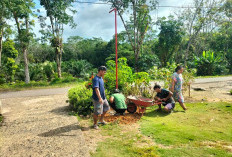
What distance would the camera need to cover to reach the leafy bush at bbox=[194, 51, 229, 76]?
1848 centimetres

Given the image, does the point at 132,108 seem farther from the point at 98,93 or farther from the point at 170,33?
the point at 170,33

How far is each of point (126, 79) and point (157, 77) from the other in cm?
157

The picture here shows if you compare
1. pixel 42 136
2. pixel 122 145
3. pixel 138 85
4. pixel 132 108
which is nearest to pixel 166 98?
pixel 132 108

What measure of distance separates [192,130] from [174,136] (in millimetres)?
579

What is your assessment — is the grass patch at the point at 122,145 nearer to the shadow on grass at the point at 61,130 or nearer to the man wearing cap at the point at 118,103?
the shadow on grass at the point at 61,130

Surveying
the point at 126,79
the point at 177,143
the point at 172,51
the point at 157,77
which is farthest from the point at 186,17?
the point at 177,143

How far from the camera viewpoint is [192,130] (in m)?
4.00

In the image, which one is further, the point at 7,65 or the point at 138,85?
the point at 7,65

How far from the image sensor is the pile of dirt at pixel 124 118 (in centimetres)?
477

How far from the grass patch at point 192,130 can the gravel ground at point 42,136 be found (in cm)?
161

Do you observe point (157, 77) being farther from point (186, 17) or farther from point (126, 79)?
point (186, 17)

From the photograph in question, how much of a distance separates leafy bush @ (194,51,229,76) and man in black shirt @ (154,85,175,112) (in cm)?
1496

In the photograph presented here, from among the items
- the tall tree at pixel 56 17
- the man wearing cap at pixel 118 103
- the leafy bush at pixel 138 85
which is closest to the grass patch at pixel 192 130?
the man wearing cap at pixel 118 103

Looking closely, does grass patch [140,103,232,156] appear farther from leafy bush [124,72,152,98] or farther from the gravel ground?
the gravel ground
